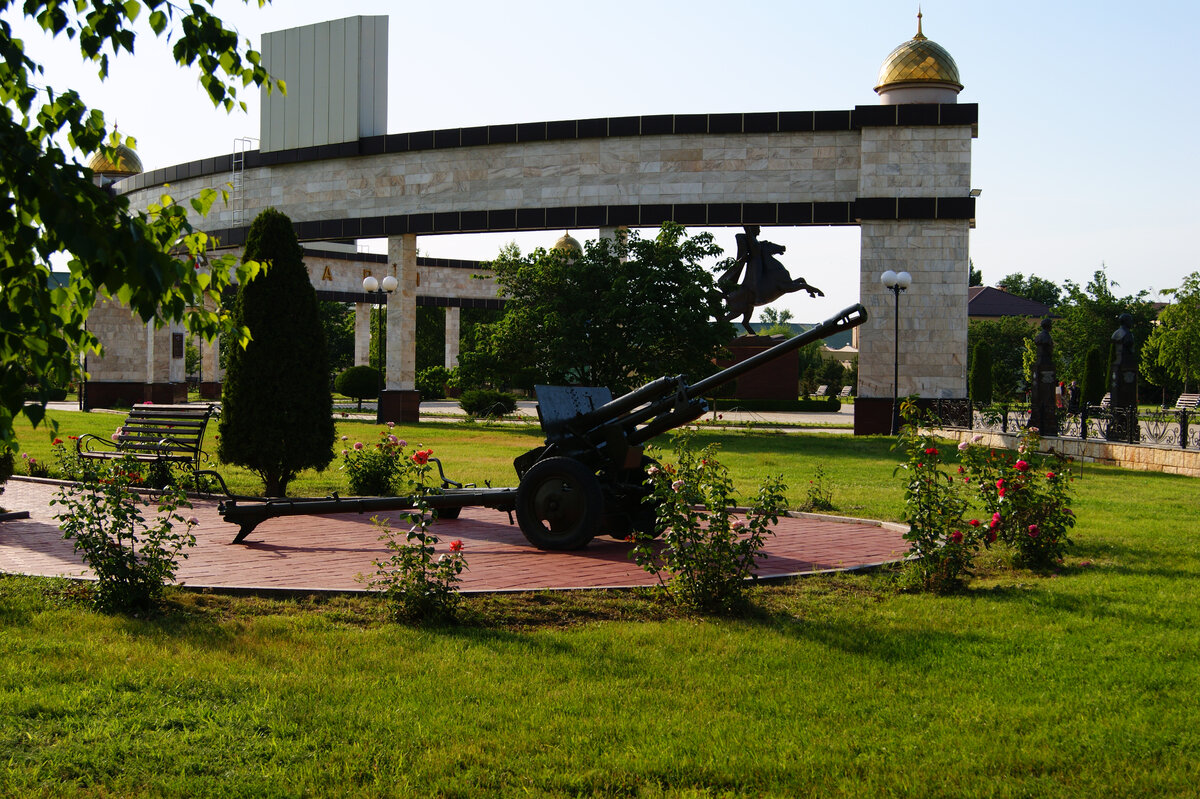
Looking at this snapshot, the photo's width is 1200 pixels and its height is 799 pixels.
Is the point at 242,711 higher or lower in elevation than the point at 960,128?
lower

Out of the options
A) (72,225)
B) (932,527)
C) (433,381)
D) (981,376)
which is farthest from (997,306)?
(72,225)

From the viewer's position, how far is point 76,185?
8.89ft

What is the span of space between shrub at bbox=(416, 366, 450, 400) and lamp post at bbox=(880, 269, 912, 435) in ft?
61.1

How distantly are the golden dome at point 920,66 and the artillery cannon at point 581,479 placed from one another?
18946 mm

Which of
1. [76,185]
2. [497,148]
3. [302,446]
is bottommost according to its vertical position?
[302,446]

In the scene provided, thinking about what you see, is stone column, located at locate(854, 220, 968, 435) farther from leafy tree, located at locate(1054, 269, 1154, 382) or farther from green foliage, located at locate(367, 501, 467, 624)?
leafy tree, located at locate(1054, 269, 1154, 382)

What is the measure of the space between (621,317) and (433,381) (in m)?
21.5

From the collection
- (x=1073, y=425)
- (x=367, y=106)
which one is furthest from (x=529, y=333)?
(x=1073, y=425)

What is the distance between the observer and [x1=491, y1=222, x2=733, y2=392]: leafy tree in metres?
24.2

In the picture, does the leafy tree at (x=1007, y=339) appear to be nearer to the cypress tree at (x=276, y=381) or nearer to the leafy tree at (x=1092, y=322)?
the leafy tree at (x=1092, y=322)

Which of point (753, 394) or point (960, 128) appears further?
point (753, 394)

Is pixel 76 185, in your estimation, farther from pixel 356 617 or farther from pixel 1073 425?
pixel 1073 425

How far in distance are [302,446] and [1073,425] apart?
1840 centimetres

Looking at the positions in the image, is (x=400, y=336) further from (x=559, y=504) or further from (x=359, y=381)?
(x=559, y=504)
